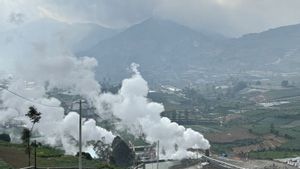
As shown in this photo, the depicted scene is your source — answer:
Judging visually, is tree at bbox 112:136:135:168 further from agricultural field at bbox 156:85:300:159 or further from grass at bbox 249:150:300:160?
grass at bbox 249:150:300:160

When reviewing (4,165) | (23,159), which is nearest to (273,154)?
(23,159)

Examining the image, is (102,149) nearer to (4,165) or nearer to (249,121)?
(4,165)

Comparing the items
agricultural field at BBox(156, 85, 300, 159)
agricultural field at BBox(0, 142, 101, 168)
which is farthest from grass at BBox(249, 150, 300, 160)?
agricultural field at BBox(0, 142, 101, 168)

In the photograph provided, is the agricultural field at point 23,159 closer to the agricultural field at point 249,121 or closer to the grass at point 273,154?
the grass at point 273,154

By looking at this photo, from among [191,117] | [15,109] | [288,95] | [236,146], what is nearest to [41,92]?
[15,109]

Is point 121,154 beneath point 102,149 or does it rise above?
beneath

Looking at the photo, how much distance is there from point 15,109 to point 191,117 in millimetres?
57076

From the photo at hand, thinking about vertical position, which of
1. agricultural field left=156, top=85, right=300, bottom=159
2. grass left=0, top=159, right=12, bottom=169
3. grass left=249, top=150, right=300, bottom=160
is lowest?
grass left=249, top=150, right=300, bottom=160

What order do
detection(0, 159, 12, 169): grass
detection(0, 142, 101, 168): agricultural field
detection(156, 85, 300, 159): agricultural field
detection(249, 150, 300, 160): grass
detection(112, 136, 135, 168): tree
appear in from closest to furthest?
1. detection(0, 159, 12, 169): grass
2. detection(0, 142, 101, 168): agricultural field
3. detection(112, 136, 135, 168): tree
4. detection(249, 150, 300, 160): grass
5. detection(156, 85, 300, 159): agricultural field

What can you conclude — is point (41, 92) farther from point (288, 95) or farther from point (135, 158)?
point (288, 95)

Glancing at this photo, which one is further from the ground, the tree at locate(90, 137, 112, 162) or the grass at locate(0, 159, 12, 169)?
the tree at locate(90, 137, 112, 162)

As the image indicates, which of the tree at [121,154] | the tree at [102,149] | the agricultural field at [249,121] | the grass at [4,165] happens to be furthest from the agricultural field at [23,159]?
the agricultural field at [249,121]

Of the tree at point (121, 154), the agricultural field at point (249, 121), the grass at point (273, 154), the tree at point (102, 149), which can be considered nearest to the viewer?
the tree at point (121, 154)

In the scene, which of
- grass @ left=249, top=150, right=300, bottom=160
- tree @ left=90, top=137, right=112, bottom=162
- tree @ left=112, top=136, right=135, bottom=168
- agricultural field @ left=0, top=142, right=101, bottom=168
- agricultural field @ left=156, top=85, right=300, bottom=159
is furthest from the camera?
agricultural field @ left=156, top=85, right=300, bottom=159
